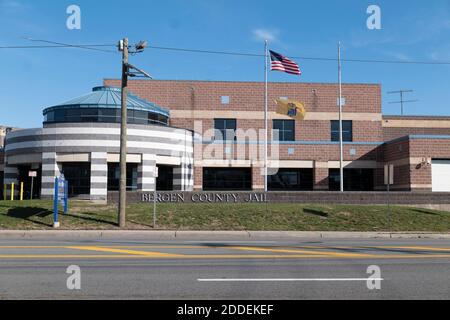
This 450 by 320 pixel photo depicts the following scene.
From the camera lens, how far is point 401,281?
344 inches

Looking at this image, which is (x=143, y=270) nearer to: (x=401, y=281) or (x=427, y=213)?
(x=401, y=281)

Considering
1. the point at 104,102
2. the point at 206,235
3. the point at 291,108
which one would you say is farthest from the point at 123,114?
the point at 291,108

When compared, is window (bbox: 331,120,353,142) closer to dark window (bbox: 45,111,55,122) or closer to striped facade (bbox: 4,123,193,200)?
striped facade (bbox: 4,123,193,200)

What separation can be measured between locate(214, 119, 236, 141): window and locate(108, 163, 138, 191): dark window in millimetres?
10921

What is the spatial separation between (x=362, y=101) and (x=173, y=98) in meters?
17.9

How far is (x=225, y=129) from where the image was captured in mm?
42594

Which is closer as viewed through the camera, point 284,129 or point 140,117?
point 140,117

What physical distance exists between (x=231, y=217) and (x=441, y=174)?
20.5 meters

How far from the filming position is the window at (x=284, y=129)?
4347 centimetres

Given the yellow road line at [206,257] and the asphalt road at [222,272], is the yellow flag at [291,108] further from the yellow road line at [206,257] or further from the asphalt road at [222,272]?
the yellow road line at [206,257]

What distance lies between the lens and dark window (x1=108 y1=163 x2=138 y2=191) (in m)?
32.4

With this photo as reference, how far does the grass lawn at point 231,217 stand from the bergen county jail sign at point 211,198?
74.2 inches

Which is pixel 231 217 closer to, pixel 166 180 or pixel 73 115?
pixel 166 180
